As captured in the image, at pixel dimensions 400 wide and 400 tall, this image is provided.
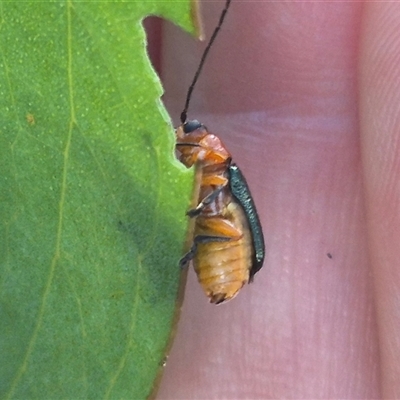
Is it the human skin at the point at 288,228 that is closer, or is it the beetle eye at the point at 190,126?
the beetle eye at the point at 190,126

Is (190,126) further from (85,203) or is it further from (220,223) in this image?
(85,203)

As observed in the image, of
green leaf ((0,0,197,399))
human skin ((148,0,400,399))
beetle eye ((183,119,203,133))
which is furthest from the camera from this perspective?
human skin ((148,0,400,399))

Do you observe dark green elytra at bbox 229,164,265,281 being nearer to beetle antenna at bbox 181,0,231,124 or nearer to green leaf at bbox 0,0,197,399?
beetle antenna at bbox 181,0,231,124

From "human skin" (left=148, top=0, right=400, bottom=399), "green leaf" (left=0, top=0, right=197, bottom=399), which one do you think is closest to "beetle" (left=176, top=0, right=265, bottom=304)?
"human skin" (left=148, top=0, right=400, bottom=399)

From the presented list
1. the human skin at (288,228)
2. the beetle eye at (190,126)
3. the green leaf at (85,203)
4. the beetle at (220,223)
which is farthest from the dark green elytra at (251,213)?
the green leaf at (85,203)

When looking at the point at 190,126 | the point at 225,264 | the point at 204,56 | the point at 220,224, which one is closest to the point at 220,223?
the point at 220,224

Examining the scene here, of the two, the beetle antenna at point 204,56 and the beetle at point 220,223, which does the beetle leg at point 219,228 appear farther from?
the beetle antenna at point 204,56
